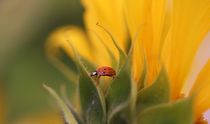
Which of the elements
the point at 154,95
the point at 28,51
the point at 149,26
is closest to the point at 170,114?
the point at 154,95

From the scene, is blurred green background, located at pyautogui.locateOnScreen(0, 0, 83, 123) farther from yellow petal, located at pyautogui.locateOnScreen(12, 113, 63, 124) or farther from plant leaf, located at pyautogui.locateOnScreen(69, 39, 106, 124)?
plant leaf, located at pyautogui.locateOnScreen(69, 39, 106, 124)

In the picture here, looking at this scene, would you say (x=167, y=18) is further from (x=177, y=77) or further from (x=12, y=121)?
(x=12, y=121)

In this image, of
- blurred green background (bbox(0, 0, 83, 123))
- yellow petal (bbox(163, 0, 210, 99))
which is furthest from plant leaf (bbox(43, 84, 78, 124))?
blurred green background (bbox(0, 0, 83, 123))

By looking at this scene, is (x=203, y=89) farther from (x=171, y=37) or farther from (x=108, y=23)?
(x=108, y=23)

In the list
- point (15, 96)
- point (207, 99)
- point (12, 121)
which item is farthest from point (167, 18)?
point (15, 96)

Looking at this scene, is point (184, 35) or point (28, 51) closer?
point (184, 35)

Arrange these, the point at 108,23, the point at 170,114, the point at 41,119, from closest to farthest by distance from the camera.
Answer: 1. the point at 170,114
2. the point at 108,23
3. the point at 41,119
